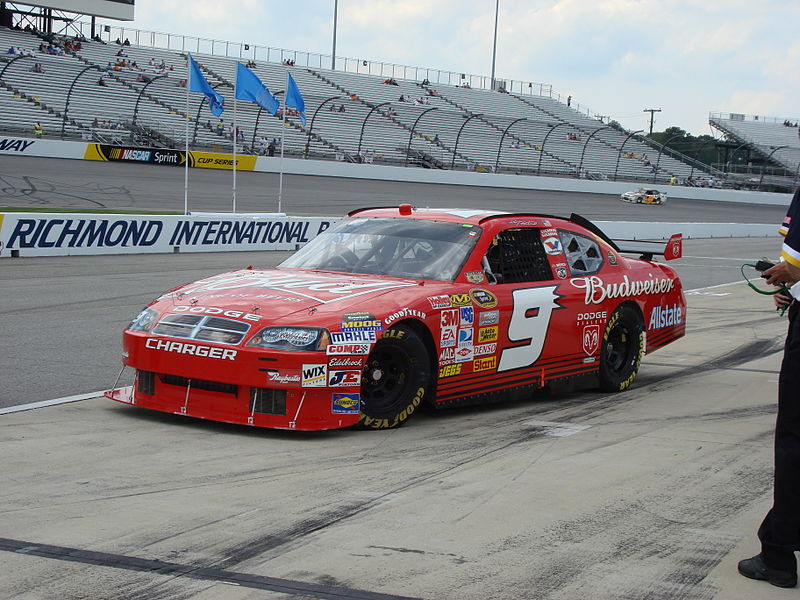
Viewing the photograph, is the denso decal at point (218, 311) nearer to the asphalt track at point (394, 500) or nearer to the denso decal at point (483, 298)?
the asphalt track at point (394, 500)

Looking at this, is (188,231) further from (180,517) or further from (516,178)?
(516,178)

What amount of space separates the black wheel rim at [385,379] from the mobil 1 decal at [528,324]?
0.98 m

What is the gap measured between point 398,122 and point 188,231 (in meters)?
43.1

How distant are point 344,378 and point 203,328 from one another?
3.09 feet

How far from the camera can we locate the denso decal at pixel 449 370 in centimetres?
675

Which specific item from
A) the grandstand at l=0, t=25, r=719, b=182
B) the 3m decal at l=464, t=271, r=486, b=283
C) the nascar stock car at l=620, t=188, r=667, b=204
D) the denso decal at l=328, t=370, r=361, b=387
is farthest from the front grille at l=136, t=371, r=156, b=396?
the nascar stock car at l=620, t=188, r=667, b=204

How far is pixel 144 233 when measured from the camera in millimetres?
21516

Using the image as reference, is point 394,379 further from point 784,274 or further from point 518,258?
point 784,274

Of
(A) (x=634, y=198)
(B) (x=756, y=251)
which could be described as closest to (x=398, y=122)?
(A) (x=634, y=198)

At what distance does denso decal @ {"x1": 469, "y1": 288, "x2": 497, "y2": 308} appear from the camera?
7.04m

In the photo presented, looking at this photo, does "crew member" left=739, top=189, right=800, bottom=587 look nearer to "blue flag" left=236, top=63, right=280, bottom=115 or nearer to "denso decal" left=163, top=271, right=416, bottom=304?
"denso decal" left=163, top=271, right=416, bottom=304

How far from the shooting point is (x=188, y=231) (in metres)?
22.8

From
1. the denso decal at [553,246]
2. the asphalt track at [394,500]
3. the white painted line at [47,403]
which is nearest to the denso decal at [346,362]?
the asphalt track at [394,500]

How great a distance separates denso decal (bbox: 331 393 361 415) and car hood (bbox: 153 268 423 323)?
512mm
